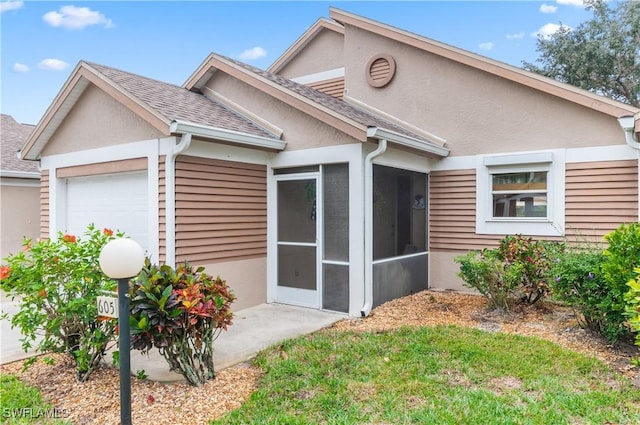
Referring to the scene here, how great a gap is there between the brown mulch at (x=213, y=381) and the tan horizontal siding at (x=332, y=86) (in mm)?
7114

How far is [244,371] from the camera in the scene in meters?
4.74

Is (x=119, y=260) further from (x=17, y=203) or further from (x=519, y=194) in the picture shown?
(x=17, y=203)

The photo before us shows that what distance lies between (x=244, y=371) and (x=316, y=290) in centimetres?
295

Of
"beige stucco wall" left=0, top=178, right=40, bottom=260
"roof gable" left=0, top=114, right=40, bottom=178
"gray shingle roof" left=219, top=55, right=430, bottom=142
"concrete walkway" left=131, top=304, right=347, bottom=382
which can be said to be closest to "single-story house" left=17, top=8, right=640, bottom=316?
"gray shingle roof" left=219, top=55, right=430, bottom=142

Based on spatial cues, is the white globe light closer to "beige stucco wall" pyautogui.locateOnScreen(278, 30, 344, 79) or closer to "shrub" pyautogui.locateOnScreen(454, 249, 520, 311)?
"shrub" pyautogui.locateOnScreen(454, 249, 520, 311)

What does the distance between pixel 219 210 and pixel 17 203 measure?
800 cm

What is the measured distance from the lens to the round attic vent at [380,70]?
993 cm

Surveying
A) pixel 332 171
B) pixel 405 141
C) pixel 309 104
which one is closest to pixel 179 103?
pixel 309 104

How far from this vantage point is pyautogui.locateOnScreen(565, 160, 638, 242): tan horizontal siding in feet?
24.1

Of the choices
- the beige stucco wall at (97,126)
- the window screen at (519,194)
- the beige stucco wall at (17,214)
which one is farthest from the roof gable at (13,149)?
the window screen at (519,194)

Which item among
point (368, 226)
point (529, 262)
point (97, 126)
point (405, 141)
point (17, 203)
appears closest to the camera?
point (529, 262)

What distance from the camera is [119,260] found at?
3328mm

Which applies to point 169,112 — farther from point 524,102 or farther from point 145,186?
point 524,102

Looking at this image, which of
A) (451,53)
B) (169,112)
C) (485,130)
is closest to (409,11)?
(451,53)
